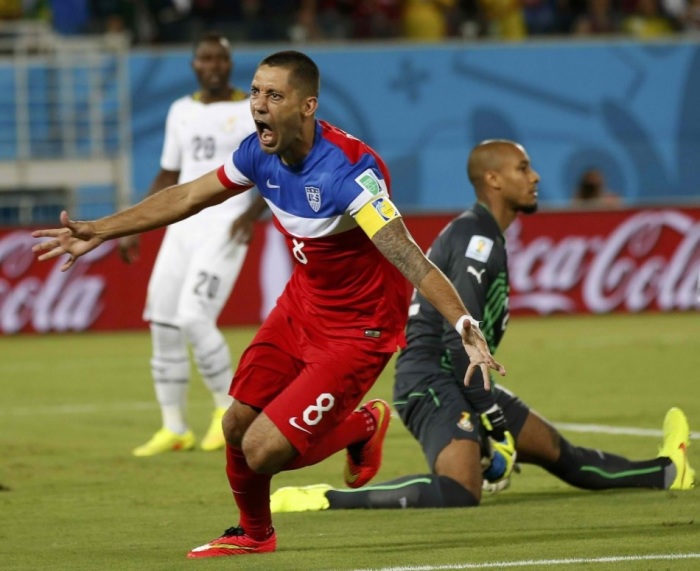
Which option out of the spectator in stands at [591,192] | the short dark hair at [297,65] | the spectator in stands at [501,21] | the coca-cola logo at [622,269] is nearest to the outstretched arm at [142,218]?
the short dark hair at [297,65]

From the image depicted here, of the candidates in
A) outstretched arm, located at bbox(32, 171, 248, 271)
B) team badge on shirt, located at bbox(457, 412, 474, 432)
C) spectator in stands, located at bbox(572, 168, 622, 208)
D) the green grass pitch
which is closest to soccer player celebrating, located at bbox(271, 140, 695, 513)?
team badge on shirt, located at bbox(457, 412, 474, 432)

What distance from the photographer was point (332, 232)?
6328mm

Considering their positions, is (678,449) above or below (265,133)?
below

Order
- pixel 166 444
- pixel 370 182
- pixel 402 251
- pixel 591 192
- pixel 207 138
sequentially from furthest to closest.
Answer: pixel 591 192 < pixel 207 138 < pixel 166 444 < pixel 370 182 < pixel 402 251

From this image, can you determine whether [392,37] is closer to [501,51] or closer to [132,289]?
[501,51]

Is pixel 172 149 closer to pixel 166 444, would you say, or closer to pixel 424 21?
pixel 166 444

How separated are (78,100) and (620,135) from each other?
826 centimetres

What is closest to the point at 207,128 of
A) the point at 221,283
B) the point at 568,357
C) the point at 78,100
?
the point at 221,283

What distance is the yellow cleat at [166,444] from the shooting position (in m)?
9.95

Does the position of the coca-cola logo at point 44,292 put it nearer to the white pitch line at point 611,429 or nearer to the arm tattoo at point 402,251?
the white pitch line at point 611,429

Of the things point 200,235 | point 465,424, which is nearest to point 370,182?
point 465,424

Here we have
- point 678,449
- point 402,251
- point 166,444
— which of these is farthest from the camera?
point 166,444

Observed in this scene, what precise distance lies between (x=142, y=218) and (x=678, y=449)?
3.23m

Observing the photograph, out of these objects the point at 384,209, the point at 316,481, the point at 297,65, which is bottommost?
the point at 316,481
